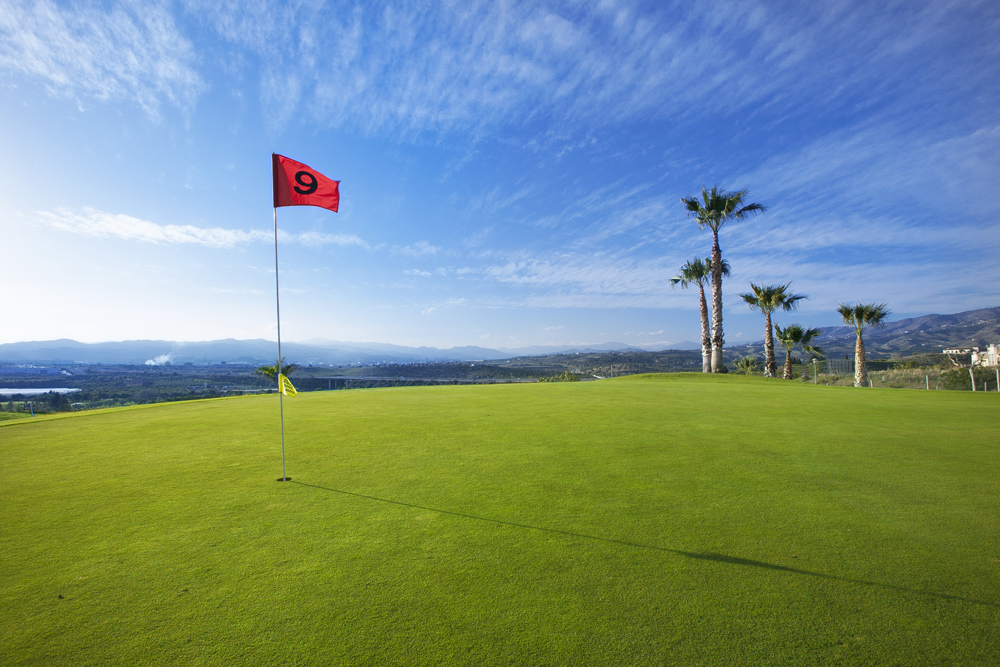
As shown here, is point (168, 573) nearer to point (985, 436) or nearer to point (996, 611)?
point (996, 611)

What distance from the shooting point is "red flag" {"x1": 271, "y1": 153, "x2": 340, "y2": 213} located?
7344mm

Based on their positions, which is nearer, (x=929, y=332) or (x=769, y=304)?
(x=769, y=304)

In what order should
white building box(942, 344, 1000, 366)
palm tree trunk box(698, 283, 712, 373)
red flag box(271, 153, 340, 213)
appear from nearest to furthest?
red flag box(271, 153, 340, 213) → white building box(942, 344, 1000, 366) → palm tree trunk box(698, 283, 712, 373)

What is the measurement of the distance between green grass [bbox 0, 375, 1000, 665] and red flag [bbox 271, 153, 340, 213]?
4.23 metres

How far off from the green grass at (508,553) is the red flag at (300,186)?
13.9ft

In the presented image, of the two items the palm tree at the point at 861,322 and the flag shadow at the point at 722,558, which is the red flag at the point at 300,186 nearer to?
the flag shadow at the point at 722,558

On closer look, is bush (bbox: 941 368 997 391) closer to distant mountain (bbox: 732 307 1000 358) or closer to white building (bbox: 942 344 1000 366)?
white building (bbox: 942 344 1000 366)

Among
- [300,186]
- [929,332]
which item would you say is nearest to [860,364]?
[300,186]

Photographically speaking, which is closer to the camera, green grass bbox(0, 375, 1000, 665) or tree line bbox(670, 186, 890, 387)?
green grass bbox(0, 375, 1000, 665)

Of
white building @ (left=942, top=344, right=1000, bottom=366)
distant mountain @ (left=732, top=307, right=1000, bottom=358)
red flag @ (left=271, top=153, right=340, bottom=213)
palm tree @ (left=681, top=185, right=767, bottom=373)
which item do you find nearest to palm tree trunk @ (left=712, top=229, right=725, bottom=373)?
palm tree @ (left=681, top=185, right=767, bottom=373)

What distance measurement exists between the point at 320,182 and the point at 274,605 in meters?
7.14

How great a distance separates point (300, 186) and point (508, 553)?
700 cm

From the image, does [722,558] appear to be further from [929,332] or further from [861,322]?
[929,332]

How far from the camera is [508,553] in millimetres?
3385
